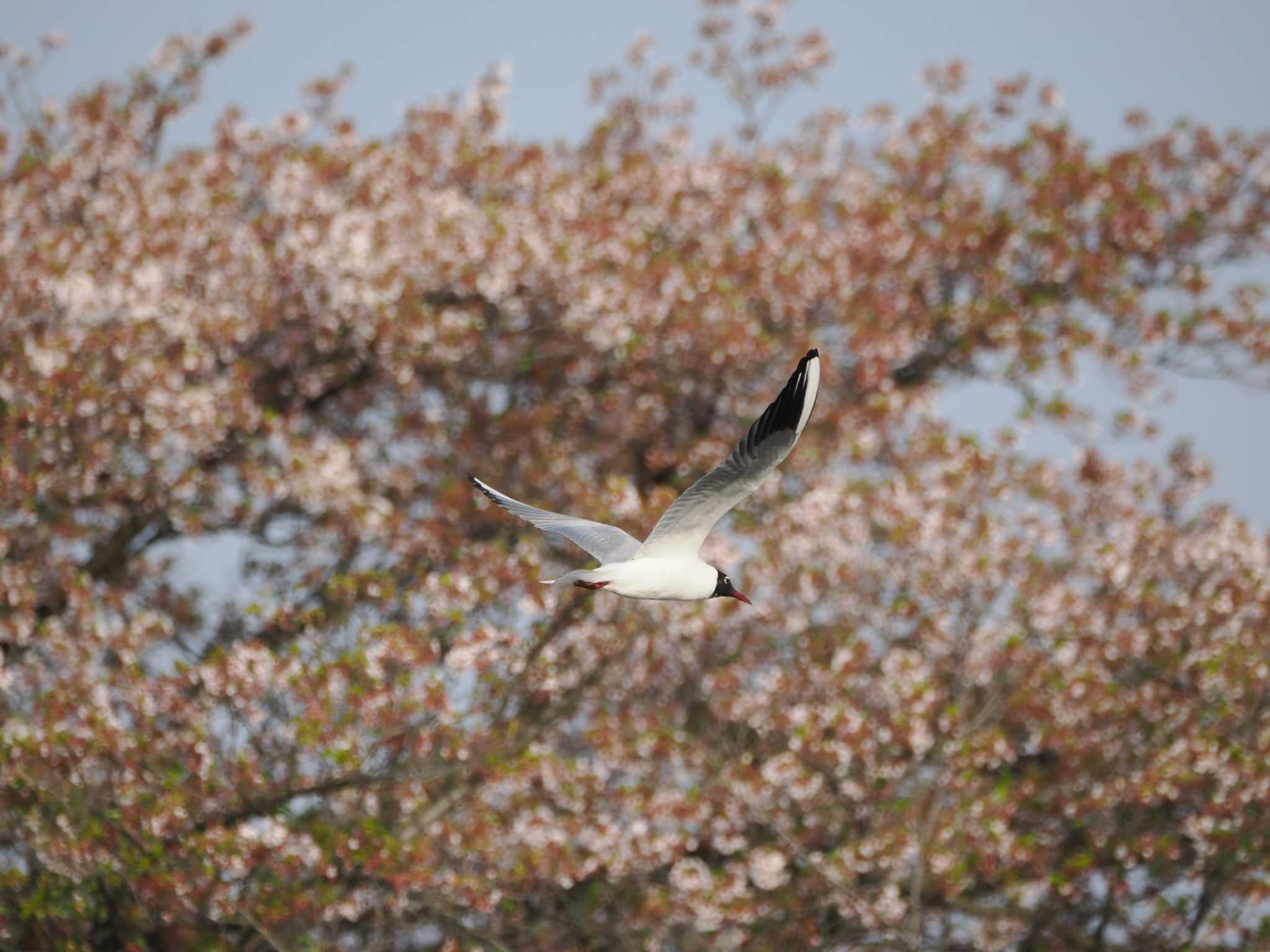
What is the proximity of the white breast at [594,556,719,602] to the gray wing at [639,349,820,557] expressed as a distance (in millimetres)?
154

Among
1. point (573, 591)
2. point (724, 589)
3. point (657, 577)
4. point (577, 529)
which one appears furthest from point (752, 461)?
point (573, 591)

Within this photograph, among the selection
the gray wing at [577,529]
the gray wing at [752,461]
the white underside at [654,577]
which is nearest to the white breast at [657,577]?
the white underside at [654,577]

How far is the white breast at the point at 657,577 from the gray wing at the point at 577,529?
44 centimetres

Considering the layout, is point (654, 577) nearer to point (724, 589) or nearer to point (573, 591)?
point (724, 589)

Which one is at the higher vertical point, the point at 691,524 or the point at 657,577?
the point at 691,524

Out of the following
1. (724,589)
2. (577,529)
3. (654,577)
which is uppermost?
(577,529)

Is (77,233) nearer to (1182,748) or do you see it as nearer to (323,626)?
(323,626)

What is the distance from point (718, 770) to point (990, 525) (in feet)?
11.4

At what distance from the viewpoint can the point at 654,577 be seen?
732cm

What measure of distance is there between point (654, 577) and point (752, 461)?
0.91 metres

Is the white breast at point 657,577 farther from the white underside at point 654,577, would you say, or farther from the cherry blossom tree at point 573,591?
the cherry blossom tree at point 573,591

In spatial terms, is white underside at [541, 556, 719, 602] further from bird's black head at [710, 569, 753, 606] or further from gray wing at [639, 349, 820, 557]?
bird's black head at [710, 569, 753, 606]

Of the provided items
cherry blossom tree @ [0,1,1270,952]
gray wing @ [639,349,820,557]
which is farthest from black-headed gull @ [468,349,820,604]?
cherry blossom tree @ [0,1,1270,952]

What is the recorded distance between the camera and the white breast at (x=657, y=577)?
7.23 metres
